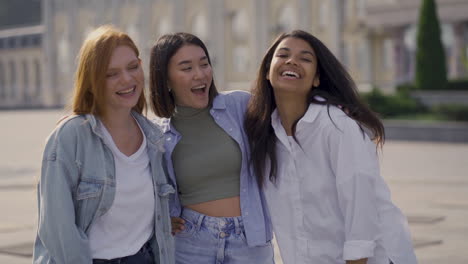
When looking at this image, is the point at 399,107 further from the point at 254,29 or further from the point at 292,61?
the point at 254,29

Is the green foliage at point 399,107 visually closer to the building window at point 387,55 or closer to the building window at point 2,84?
the building window at point 387,55

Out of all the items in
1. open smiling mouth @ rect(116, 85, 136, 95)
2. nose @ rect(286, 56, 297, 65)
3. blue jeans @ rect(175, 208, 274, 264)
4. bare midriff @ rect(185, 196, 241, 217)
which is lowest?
blue jeans @ rect(175, 208, 274, 264)

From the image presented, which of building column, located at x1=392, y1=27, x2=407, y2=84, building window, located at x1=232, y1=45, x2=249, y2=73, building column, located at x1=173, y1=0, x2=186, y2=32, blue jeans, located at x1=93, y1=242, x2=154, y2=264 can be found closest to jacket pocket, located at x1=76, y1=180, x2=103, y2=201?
blue jeans, located at x1=93, y1=242, x2=154, y2=264

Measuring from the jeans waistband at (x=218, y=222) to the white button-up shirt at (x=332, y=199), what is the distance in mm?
240

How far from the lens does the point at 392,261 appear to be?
311 centimetres

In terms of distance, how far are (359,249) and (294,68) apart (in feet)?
2.83

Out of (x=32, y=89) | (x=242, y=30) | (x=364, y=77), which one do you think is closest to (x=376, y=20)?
(x=364, y=77)

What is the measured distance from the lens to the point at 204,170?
3.58m

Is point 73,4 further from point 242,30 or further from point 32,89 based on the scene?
point 242,30

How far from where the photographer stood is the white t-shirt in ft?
10.1

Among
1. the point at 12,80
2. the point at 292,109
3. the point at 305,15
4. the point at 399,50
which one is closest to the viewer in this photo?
the point at 292,109

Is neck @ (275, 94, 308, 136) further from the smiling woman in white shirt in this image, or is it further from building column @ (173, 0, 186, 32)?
building column @ (173, 0, 186, 32)

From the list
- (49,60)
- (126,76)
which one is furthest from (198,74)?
(49,60)

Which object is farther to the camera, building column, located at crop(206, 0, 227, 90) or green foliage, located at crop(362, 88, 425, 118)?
building column, located at crop(206, 0, 227, 90)
